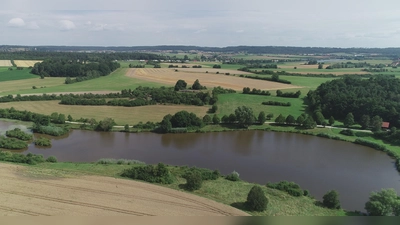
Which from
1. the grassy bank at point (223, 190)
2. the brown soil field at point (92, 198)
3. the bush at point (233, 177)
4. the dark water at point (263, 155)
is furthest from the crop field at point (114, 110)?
the bush at point (233, 177)

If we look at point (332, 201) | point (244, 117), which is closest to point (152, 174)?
point (332, 201)

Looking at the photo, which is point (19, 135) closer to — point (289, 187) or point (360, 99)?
point (289, 187)

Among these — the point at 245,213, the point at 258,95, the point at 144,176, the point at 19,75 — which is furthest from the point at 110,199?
the point at 19,75

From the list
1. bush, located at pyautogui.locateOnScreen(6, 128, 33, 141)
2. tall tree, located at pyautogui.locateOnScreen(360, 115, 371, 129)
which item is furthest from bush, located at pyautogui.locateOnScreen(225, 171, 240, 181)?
bush, located at pyautogui.locateOnScreen(6, 128, 33, 141)

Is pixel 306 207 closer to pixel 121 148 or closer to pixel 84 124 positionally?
pixel 121 148

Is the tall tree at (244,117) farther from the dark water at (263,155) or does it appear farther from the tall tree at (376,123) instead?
the tall tree at (376,123)

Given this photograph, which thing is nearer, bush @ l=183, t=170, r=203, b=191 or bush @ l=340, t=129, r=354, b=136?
bush @ l=183, t=170, r=203, b=191

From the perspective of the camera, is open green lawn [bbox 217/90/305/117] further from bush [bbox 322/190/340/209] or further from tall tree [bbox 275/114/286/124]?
bush [bbox 322/190/340/209]
